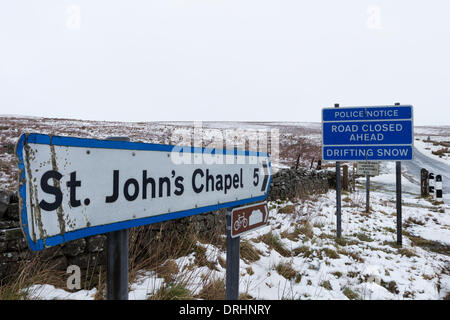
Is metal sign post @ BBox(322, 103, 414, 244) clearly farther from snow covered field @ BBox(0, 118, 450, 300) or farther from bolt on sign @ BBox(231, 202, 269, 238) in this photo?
bolt on sign @ BBox(231, 202, 269, 238)

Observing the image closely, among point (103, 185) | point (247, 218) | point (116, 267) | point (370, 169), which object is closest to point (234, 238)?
point (247, 218)

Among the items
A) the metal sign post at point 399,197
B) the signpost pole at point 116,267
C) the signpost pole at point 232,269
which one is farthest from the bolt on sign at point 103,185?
the metal sign post at point 399,197

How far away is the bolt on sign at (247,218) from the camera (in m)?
1.74

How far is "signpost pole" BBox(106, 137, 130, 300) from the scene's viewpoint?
3.43 feet

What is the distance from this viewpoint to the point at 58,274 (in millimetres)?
2713

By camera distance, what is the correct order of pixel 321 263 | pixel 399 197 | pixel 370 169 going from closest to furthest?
pixel 321 263
pixel 399 197
pixel 370 169

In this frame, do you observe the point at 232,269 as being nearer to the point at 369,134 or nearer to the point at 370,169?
the point at 369,134

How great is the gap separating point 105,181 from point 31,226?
279 millimetres

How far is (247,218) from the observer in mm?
1869

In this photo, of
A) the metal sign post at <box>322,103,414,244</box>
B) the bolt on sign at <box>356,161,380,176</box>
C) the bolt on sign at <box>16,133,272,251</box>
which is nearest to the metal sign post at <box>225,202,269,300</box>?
the bolt on sign at <box>16,133,272,251</box>

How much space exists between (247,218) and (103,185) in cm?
111

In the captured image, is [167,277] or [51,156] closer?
[51,156]

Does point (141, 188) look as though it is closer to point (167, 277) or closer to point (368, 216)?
point (167, 277)
